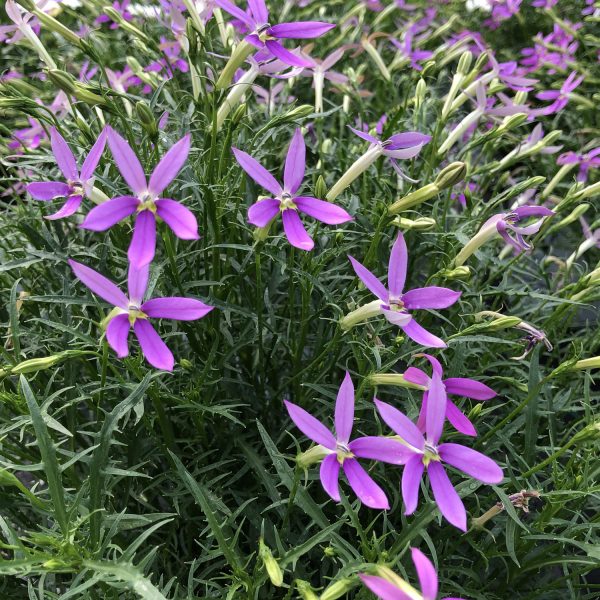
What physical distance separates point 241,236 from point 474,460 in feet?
2.20

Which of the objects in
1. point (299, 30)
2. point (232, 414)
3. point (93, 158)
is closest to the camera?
point (93, 158)

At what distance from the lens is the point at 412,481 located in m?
0.75

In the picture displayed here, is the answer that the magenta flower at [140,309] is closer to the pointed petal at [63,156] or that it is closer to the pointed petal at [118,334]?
the pointed petal at [118,334]

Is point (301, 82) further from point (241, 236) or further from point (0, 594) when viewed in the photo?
point (0, 594)

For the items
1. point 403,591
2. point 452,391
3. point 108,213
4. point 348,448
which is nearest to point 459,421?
point 452,391

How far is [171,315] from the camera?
0.79m

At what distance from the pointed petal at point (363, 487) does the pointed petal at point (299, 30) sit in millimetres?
591

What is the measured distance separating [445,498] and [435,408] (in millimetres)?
103

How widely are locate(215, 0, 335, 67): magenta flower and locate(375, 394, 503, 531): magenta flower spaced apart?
0.48 meters

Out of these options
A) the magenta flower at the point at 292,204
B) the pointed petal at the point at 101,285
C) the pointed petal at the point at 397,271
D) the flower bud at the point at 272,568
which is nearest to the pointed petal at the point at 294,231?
the magenta flower at the point at 292,204

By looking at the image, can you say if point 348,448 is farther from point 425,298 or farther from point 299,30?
point 299,30

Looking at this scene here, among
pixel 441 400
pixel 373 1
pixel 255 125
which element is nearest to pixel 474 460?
pixel 441 400

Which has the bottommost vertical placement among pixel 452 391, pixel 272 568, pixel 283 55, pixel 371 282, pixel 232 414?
pixel 232 414

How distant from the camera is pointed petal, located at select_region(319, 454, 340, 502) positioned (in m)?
0.73
